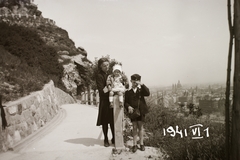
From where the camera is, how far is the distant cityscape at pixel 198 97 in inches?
139

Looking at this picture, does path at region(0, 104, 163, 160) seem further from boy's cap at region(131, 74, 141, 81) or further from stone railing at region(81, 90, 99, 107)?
stone railing at region(81, 90, 99, 107)

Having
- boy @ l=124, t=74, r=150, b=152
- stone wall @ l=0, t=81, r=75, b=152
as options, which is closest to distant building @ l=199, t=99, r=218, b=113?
boy @ l=124, t=74, r=150, b=152

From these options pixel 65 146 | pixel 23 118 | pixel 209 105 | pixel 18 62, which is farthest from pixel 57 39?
pixel 209 105

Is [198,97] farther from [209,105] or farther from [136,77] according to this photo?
[136,77]

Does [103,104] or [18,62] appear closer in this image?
[103,104]

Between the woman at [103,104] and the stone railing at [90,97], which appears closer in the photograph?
the woman at [103,104]

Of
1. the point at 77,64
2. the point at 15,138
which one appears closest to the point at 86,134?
the point at 15,138

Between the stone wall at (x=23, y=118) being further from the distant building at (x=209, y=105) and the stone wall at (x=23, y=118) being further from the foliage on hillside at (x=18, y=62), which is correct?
the distant building at (x=209, y=105)

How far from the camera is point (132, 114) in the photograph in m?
3.30

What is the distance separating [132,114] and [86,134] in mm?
1762

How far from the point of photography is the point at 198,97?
14.0ft

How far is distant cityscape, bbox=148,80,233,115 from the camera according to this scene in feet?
11.6

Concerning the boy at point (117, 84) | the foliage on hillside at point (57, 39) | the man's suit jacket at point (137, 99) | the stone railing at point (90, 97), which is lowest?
the stone railing at point (90, 97)

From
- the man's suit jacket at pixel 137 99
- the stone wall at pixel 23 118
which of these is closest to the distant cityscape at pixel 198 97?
the man's suit jacket at pixel 137 99
